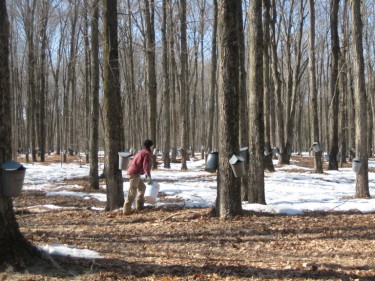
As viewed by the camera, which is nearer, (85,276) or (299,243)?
(85,276)

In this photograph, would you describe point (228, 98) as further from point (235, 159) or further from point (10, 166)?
point (10, 166)

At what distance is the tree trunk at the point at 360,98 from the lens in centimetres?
1080

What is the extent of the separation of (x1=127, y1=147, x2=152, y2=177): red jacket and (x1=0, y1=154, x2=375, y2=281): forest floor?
935mm

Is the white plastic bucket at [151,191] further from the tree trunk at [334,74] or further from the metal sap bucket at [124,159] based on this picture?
the tree trunk at [334,74]

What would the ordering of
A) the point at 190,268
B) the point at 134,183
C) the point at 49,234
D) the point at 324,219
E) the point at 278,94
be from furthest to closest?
the point at 278,94 → the point at 134,183 → the point at 324,219 → the point at 49,234 → the point at 190,268

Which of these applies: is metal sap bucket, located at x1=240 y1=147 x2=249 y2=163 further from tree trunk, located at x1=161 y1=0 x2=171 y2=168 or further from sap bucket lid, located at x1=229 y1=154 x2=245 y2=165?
tree trunk, located at x1=161 y1=0 x2=171 y2=168

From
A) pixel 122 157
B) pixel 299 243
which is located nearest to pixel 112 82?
pixel 122 157

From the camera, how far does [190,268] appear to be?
17.1ft

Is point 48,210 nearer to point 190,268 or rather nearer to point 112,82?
point 112,82

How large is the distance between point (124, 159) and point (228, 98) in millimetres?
2839

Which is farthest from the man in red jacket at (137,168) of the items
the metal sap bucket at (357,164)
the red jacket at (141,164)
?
the metal sap bucket at (357,164)

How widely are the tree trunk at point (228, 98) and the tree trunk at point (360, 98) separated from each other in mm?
4299

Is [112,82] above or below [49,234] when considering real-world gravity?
above

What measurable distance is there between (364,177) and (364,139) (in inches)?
38.3
